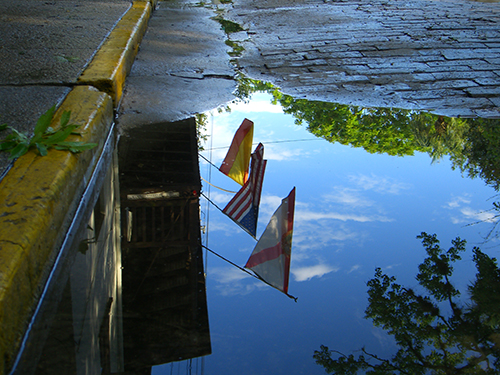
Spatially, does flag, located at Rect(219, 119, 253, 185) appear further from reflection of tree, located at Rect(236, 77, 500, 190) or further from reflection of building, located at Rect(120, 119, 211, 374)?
reflection of tree, located at Rect(236, 77, 500, 190)

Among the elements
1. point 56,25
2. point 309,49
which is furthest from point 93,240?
point 309,49

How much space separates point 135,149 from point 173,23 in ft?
15.5

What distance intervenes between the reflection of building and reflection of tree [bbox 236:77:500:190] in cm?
116

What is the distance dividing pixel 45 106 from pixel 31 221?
1325 millimetres

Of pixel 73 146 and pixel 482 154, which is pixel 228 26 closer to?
pixel 482 154

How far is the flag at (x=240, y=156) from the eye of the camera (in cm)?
315

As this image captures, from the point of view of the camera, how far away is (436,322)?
6.11 feet

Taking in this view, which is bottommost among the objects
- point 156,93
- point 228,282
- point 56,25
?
point 228,282

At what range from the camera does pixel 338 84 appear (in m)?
4.42

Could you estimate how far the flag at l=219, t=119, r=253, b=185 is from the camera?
315 cm

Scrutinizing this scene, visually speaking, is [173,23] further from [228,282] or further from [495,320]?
[495,320]

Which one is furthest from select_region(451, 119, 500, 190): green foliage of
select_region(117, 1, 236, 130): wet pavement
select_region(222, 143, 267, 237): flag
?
select_region(117, 1, 236, 130): wet pavement

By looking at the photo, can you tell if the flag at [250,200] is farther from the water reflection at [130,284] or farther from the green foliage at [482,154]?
the green foliage at [482,154]

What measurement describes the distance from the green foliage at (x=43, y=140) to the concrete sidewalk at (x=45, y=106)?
0.13ft
